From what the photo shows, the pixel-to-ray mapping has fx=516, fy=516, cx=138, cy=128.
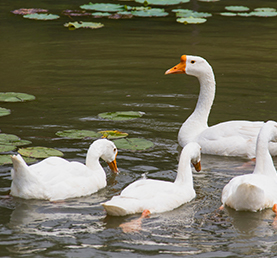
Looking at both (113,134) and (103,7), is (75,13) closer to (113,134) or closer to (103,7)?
(103,7)

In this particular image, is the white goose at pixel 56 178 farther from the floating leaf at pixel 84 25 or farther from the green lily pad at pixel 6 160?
the floating leaf at pixel 84 25

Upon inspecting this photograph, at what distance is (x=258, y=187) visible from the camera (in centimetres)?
570

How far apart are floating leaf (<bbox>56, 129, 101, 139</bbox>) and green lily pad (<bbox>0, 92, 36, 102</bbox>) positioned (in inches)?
80.5

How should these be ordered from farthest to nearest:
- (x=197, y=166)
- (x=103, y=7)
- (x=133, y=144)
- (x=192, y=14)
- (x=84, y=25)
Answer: (x=103, y=7) → (x=192, y=14) → (x=84, y=25) → (x=133, y=144) → (x=197, y=166)

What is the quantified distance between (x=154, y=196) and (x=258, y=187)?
118 cm

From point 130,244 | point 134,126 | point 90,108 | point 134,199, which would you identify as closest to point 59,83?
point 90,108

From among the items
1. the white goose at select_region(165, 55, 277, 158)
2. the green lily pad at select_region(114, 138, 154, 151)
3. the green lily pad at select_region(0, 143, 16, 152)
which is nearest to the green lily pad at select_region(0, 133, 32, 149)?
the green lily pad at select_region(0, 143, 16, 152)

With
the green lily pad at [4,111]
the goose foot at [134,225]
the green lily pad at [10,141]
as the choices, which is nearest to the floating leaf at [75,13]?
the green lily pad at [4,111]

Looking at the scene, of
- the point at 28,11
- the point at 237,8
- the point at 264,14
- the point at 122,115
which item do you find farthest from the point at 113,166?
the point at 237,8

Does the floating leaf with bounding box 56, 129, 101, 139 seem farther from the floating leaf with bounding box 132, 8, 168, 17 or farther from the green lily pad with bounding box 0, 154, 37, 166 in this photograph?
the floating leaf with bounding box 132, 8, 168, 17

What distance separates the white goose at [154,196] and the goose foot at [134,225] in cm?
10

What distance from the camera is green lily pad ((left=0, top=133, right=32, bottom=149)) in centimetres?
779

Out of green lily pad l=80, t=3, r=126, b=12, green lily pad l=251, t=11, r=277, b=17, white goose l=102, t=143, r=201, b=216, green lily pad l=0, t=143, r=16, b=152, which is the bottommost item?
white goose l=102, t=143, r=201, b=216

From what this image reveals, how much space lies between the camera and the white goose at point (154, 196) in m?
5.77
